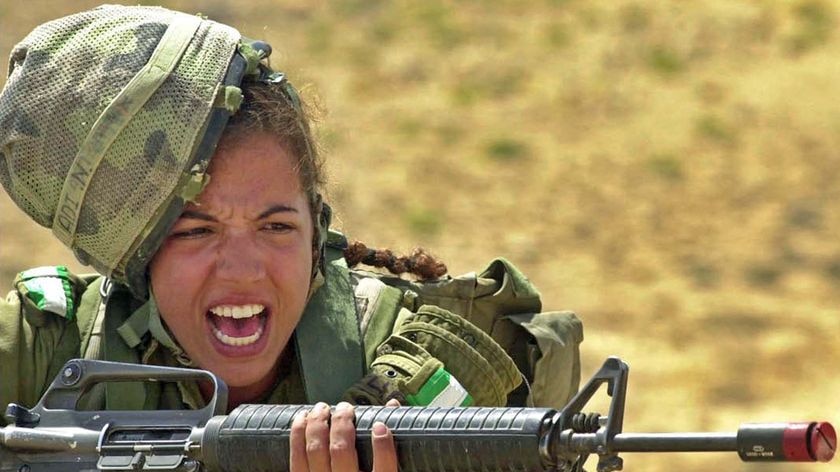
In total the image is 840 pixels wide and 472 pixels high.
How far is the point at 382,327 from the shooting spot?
5082mm

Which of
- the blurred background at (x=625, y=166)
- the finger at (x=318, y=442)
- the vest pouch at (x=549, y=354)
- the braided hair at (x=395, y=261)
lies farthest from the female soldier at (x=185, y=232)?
the blurred background at (x=625, y=166)

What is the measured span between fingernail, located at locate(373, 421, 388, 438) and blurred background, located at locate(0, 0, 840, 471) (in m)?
6.82

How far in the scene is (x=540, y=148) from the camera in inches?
605

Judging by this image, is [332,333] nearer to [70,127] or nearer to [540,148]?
[70,127]

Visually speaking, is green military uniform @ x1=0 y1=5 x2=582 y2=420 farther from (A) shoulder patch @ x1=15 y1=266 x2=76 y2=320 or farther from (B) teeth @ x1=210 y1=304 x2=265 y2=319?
(B) teeth @ x1=210 y1=304 x2=265 y2=319

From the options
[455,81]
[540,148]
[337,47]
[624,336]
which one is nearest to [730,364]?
[624,336]

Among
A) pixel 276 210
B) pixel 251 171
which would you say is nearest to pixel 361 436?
pixel 276 210

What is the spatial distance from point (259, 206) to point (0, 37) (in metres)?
12.5

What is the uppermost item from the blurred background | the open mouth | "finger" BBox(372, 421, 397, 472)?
the blurred background

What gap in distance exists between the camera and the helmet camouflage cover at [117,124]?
4.70 m

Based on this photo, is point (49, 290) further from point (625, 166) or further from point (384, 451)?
point (625, 166)

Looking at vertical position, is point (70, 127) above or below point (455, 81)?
below

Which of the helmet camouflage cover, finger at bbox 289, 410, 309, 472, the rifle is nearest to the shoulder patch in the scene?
the helmet camouflage cover

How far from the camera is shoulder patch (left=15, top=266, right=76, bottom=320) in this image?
16.1 feet
